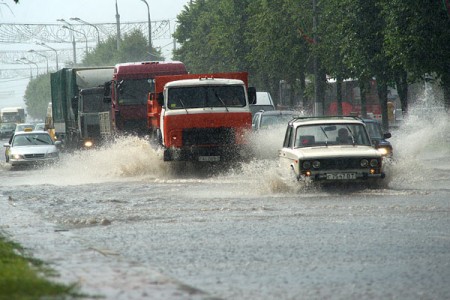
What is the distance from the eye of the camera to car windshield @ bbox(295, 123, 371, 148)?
2308 centimetres

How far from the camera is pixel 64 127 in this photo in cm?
5216

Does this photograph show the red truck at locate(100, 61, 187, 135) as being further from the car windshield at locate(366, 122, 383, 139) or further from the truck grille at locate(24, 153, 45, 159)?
the car windshield at locate(366, 122, 383, 139)

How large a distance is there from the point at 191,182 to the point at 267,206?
8.74m

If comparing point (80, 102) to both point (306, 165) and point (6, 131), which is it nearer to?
point (306, 165)

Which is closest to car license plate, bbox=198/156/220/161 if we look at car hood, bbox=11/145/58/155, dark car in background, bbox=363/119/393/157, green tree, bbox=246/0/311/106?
dark car in background, bbox=363/119/393/157

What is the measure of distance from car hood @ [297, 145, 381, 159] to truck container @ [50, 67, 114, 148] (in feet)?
71.6

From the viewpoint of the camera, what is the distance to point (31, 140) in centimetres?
4384

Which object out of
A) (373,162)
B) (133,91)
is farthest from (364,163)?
(133,91)

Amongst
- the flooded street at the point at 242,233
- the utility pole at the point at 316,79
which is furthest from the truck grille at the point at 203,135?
the utility pole at the point at 316,79

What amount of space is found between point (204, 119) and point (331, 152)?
8.02 metres

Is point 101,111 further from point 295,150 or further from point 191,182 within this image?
point 295,150

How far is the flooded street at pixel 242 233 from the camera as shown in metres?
10.6

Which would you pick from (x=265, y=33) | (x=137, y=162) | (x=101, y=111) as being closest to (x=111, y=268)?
(x=137, y=162)

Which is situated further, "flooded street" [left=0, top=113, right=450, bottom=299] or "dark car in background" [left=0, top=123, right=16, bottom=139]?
"dark car in background" [left=0, top=123, right=16, bottom=139]
